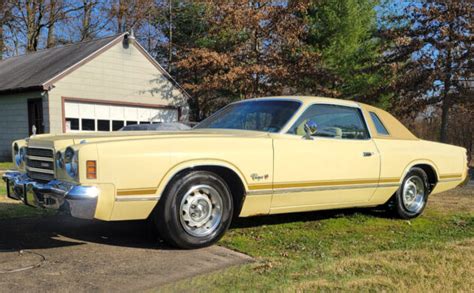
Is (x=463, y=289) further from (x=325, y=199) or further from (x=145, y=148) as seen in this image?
(x=145, y=148)

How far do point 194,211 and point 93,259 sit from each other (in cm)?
101

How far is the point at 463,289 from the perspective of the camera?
12.4 ft

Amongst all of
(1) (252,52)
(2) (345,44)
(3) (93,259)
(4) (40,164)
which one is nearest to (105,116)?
(1) (252,52)

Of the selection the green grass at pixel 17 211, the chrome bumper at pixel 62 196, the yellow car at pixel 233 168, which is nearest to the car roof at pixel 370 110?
the yellow car at pixel 233 168

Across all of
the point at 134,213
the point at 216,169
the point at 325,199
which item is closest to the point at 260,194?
the point at 216,169

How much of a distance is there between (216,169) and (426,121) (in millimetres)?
28412

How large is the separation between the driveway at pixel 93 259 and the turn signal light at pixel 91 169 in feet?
2.49

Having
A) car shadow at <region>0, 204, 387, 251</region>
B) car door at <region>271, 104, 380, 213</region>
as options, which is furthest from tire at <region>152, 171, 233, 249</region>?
car door at <region>271, 104, 380, 213</region>

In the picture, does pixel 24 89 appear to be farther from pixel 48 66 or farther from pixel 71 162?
pixel 71 162

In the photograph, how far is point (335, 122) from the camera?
6.11m

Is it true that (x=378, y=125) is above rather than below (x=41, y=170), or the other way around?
above

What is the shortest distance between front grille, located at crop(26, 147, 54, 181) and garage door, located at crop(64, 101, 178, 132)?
1416 cm

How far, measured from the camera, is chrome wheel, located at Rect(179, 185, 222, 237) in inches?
189

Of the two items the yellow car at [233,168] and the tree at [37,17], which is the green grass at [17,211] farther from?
the tree at [37,17]
